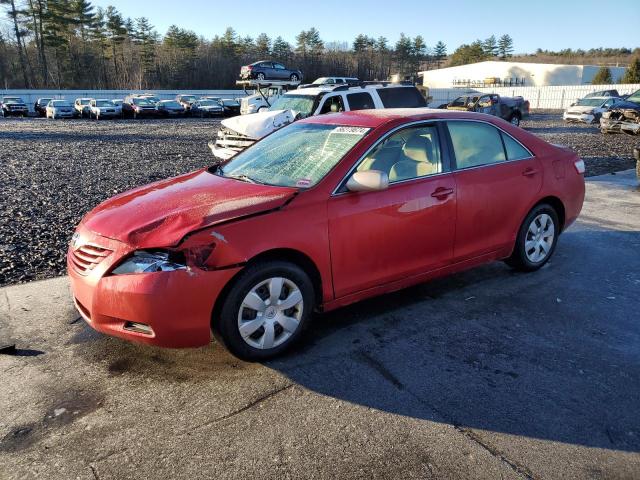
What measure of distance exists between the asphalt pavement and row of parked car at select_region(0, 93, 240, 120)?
34.1 m

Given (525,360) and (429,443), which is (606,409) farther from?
(429,443)

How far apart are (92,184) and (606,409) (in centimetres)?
961

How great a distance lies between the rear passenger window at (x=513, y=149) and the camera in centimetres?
483

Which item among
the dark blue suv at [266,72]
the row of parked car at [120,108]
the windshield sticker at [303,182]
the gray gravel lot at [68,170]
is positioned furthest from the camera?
the row of parked car at [120,108]

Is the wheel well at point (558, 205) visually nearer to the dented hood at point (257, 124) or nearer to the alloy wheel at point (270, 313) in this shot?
the alloy wheel at point (270, 313)

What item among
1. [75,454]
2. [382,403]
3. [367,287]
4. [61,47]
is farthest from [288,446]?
[61,47]

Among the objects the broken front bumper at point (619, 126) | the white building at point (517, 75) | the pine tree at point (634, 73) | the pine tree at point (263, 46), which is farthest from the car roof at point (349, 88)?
the pine tree at point (263, 46)

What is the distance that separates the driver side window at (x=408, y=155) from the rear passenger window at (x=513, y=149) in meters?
0.88

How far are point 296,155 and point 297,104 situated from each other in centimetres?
903

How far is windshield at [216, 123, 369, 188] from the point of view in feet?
12.8

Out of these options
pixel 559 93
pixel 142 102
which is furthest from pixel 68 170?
pixel 559 93

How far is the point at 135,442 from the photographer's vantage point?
269 centimetres

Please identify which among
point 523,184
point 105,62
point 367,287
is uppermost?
point 105,62

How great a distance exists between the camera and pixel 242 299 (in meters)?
3.27
